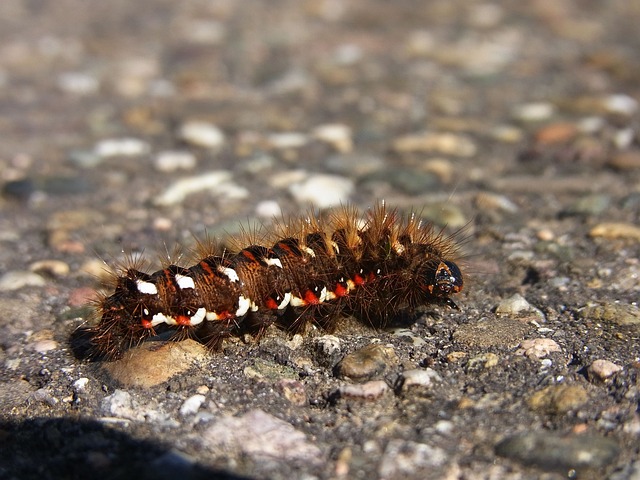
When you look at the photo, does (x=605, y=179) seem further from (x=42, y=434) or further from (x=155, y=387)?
(x=42, y=434)

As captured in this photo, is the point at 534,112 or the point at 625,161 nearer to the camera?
the point at 625,161

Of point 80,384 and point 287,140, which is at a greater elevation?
point 287,140

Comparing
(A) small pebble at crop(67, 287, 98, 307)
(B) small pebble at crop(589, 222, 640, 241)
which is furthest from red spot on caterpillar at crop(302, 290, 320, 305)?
(B) small pebble at crop(589, 222, 640, 241)

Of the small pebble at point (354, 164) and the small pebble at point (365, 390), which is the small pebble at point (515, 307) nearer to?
the small pebble at point (365, 390)

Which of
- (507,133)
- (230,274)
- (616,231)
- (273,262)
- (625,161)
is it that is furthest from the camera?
(507,133)

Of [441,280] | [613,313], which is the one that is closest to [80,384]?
[441,280]

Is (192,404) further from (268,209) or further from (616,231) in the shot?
(616,231)

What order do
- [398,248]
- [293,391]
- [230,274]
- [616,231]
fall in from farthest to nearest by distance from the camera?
[616,231]
[398,248]
[230,274]
[293,391]

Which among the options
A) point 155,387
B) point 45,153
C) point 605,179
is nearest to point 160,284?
point 155,387
